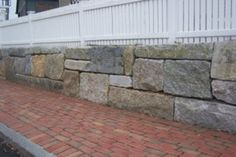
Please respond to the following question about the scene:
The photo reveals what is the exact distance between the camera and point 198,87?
15.3ft

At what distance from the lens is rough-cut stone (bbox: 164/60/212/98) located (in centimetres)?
457

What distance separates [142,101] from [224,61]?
1.65 m

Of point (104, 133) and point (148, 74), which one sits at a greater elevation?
point (148, 74)

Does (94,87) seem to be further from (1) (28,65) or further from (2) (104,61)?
(1) (28,65)

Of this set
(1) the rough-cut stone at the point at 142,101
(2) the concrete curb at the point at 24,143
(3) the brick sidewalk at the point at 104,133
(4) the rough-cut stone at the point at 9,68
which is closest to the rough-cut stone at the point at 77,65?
(3) the brick sidewalk at the point at 104,133

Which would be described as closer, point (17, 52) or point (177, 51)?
point (177, 51)

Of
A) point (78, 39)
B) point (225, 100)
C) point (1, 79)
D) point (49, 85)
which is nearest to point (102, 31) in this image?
point (78, 39)

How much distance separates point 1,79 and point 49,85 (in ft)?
11.7

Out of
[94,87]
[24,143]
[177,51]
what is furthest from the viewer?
[94,87]

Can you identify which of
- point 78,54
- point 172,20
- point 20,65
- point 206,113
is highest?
point 172,20

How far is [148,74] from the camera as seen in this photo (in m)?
5.36

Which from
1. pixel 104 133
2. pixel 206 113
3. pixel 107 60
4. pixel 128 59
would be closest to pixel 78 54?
pixel 107 60

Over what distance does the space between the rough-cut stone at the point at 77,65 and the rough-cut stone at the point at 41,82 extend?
1.92 feet

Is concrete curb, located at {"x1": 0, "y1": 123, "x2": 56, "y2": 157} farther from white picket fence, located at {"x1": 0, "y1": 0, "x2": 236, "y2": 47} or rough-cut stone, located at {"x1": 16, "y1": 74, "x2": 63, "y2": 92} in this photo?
rough-cut stone, located at {"x1": 16, "y1": 74, "x2": 63, "y2": 92}
